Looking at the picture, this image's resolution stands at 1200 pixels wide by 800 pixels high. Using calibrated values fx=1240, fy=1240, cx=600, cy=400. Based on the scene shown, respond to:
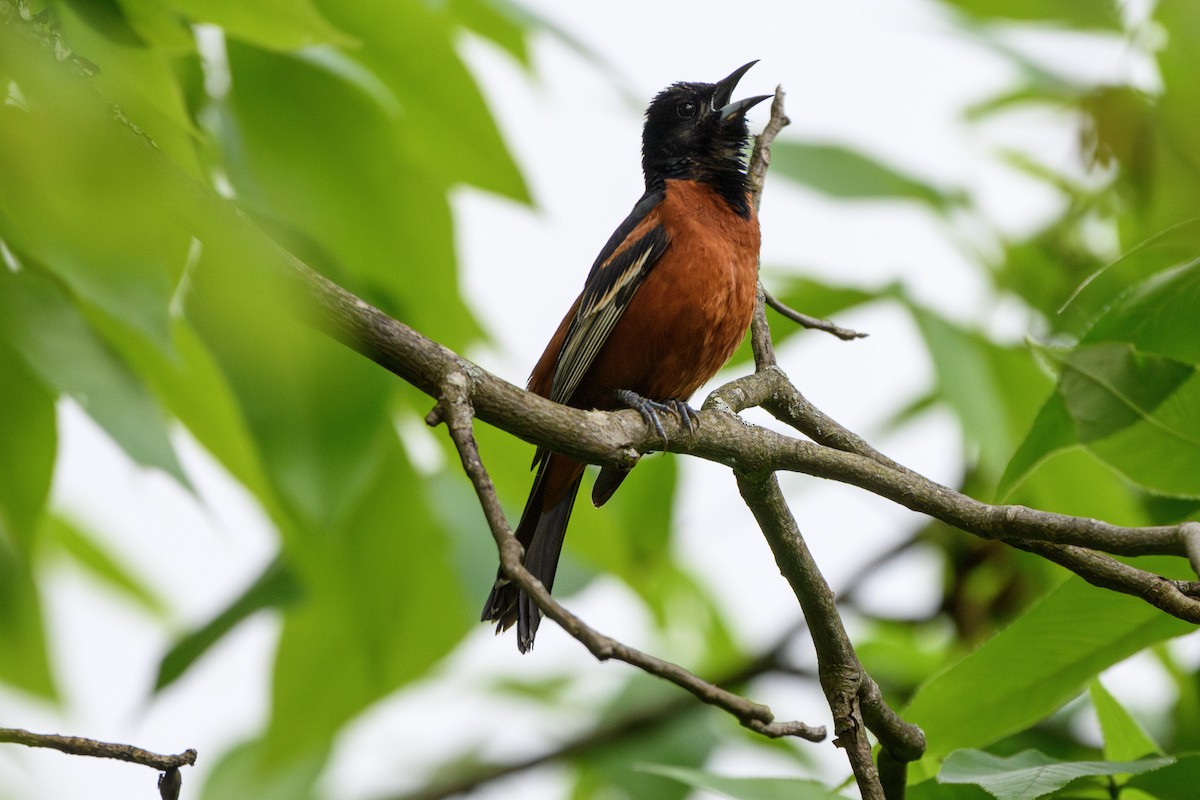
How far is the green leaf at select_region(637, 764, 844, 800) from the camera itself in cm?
240

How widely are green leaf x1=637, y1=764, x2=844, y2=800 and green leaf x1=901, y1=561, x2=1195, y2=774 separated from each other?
0.27m

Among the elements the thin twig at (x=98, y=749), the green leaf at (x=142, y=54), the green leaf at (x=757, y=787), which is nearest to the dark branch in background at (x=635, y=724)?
the green leaf at (x=757, y=787)

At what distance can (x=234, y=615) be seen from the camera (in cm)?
336

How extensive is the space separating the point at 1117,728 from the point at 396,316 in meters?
1.87

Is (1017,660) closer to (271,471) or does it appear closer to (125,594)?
(271,471)

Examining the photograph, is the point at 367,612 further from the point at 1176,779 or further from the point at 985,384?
the point at 985,384

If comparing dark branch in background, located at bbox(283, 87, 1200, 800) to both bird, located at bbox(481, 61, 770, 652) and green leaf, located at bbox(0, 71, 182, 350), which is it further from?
bird, located at bbox(481, 61, 770, 652)

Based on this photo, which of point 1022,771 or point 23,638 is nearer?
point 1022,771

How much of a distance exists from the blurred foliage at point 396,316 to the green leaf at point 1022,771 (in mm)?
25

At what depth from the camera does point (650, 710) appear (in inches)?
194

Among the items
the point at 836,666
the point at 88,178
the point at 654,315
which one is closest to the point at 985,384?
the point at 654,315

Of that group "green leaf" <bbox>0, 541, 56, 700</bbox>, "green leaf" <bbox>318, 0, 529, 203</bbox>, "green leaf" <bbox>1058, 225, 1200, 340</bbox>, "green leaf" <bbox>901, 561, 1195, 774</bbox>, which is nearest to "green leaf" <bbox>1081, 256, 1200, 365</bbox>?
"green leaf" <bbox>1058, 225, 1200, 340</bbox>

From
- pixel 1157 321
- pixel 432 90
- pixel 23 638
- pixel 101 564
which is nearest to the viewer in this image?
pixel 1157 321

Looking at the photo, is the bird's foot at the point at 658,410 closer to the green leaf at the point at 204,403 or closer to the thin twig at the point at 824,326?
the thin twig at the point at 824,326
